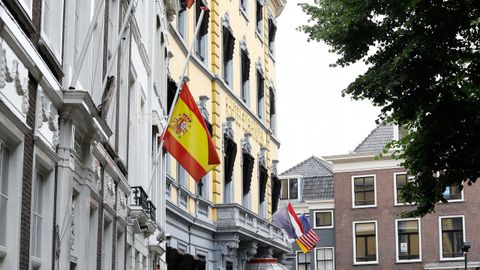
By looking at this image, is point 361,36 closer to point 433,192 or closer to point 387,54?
point 387,54

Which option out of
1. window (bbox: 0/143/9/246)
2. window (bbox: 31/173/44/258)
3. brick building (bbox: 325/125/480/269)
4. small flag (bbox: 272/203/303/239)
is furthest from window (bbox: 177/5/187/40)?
brick building (bbox: 325/125/480/269)

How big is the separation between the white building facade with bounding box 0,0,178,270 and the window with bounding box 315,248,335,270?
3969 cm

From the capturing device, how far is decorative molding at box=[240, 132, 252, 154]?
36.8 meters

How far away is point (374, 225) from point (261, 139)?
2092 cm

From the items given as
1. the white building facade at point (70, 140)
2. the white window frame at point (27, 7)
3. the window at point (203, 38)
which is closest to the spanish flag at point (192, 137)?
the white building facade at point (70, 140)

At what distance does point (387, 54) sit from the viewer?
66.4 feet

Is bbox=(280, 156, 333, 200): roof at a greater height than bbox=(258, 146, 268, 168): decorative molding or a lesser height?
greater

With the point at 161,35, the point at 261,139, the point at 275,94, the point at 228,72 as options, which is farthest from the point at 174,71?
the point at 275,94

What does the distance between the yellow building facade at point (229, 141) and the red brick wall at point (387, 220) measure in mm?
17322

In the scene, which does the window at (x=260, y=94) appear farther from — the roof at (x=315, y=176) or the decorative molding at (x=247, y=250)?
the roof at (x=315, y=176)

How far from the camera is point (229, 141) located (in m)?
34.0

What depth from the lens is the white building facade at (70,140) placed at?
10.0 m

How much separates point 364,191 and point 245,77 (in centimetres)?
2414

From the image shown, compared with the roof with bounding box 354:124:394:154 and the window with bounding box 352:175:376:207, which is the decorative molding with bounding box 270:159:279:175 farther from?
the roof with bounding box 354:124:394:154
